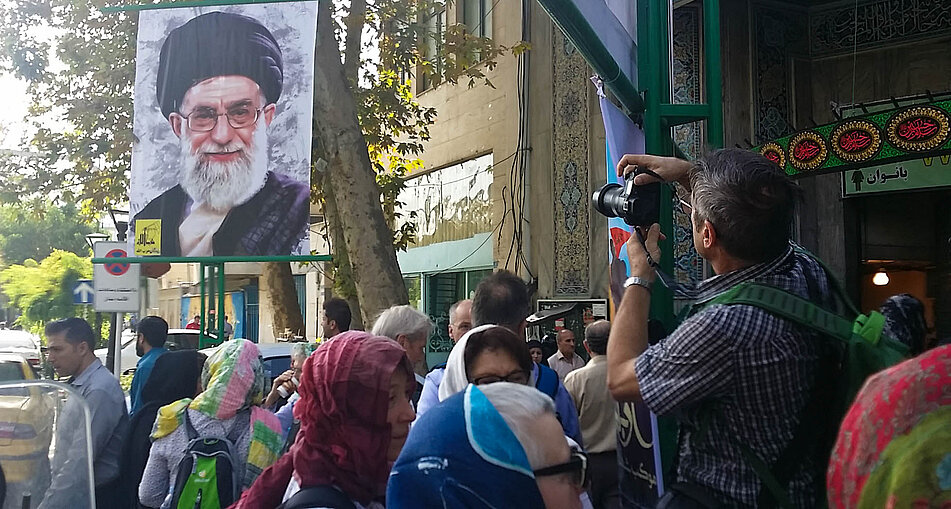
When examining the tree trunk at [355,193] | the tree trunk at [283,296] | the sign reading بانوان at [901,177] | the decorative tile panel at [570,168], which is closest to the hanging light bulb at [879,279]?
the sign reading بانوان at [901,177]

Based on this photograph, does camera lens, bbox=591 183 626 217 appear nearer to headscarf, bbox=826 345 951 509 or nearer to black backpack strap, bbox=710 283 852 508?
black backpack strap, bbox=710 283 852 508

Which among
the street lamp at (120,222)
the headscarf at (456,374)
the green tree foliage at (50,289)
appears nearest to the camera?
the headscarf at (456,374)

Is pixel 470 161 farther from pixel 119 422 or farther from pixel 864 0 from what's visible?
pixel 119 422

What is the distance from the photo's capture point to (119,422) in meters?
4.35

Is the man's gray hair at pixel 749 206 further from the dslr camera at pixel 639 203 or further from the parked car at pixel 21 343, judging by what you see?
the parked car at pixel 21 343

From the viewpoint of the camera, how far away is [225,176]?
5.19 meters

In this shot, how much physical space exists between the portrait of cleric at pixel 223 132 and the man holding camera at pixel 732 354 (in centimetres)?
339

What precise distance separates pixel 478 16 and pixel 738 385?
12.2m

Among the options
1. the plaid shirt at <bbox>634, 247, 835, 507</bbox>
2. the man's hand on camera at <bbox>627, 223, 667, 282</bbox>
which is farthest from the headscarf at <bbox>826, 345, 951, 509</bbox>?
the man's hand on camera at <bbox>627, 223, 667, 282</bbox>

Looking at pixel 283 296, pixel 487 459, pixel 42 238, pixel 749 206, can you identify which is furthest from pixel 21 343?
pixel 42 238

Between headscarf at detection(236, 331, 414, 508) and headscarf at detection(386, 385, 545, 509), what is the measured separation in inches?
22.8

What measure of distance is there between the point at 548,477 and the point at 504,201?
35.5 feet

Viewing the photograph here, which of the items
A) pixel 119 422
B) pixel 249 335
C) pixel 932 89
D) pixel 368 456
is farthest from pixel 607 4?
pixel 249 335

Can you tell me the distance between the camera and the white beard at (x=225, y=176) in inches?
203
